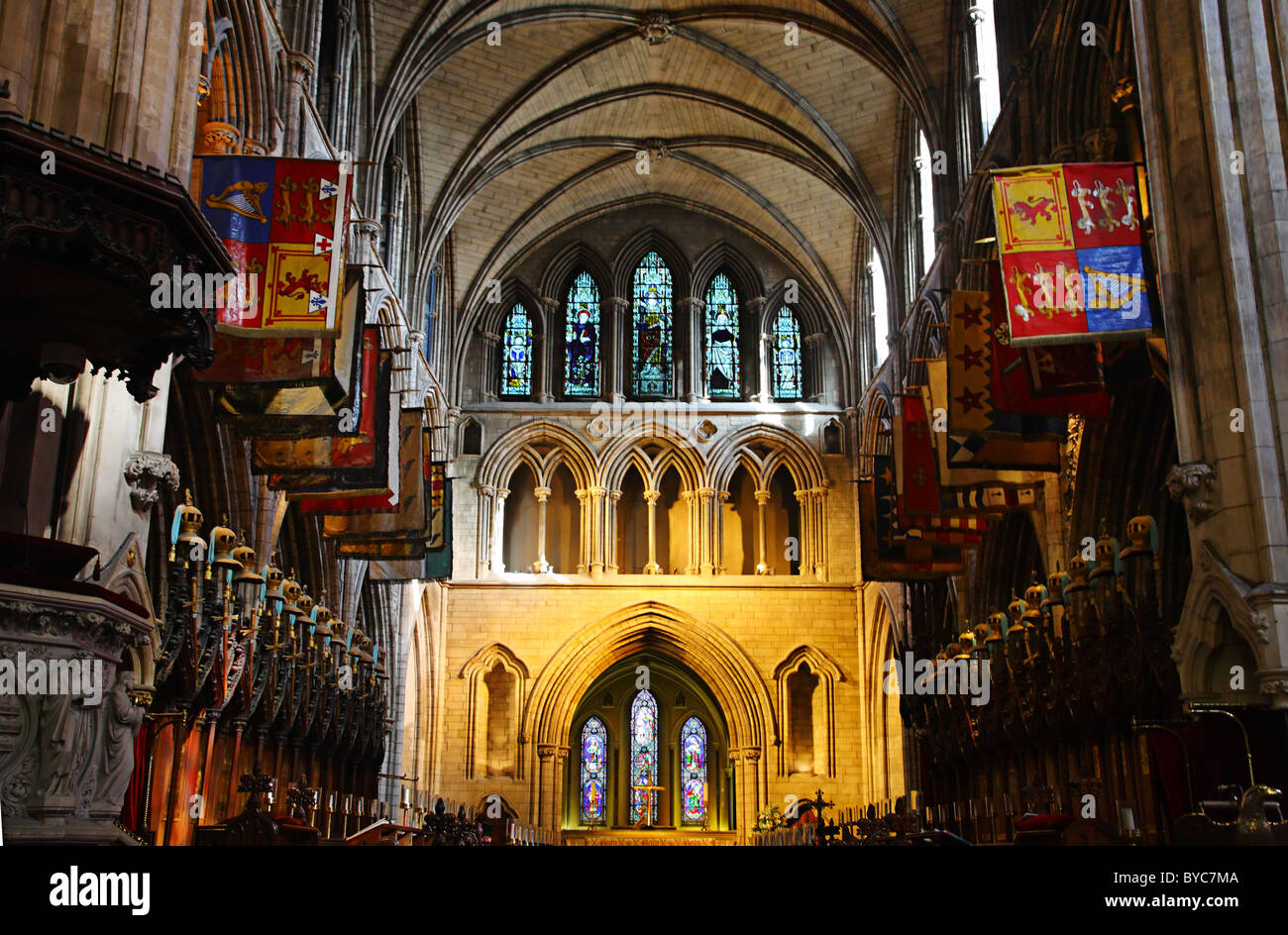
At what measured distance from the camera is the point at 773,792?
25422 millimetres

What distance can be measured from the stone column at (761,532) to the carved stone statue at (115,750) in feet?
65.8

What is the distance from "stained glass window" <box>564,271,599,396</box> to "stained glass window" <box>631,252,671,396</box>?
84 cm

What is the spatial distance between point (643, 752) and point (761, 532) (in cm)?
608

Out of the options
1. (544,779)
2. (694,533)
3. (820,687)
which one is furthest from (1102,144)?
(544,779)

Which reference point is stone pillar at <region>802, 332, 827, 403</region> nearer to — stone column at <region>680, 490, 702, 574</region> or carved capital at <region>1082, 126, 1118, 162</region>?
stone column at <region>680, 490, 702, 574</region>

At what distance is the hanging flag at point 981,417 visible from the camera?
1238cm

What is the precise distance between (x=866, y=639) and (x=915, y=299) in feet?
23.7

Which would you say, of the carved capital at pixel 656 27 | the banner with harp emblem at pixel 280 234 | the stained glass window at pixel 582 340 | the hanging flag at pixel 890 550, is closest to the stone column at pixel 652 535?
the stained glass window at pixel 582 340

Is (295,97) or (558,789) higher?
(295,97)

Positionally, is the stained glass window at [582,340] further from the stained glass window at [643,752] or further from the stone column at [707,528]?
the stained glass window at [643,752]

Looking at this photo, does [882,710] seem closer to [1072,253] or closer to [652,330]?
[652,330]

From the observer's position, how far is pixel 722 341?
28.6 meters

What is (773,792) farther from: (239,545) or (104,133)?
(104,133)
